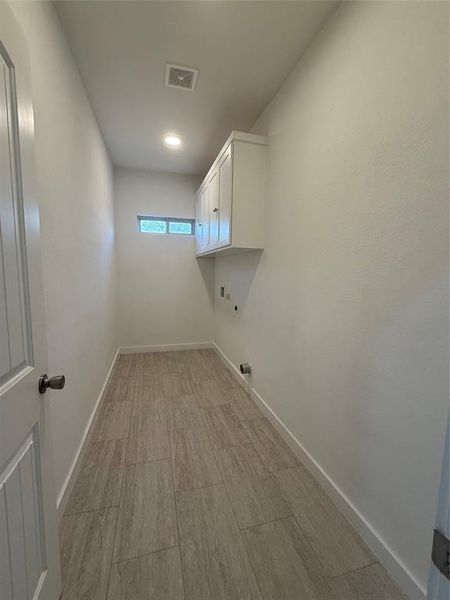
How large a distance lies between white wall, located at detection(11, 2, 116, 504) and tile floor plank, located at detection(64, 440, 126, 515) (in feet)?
0.45

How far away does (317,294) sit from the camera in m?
1.52

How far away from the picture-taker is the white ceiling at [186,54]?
4.46 feet

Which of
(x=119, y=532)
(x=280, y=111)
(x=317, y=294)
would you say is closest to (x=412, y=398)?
(x=317, y=294)

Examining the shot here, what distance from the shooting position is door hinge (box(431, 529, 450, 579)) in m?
0.47

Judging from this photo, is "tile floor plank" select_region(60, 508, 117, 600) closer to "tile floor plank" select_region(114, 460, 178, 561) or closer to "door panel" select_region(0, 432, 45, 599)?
"tile floor plank" select_region(114, 460, 178, 561)

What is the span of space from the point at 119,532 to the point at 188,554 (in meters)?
0.36

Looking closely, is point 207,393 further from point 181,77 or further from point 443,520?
point 181,77

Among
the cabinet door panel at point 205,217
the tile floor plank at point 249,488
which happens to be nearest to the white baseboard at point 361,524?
the tile floor plank at point 249,488

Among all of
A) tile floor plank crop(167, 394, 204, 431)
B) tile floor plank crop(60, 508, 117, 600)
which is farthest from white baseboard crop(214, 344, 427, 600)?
tile floor plank crop(60, 508, 117, 600)

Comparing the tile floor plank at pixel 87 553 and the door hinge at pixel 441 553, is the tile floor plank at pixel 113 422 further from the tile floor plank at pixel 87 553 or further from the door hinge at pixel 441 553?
the door hinge at pixel 441 553

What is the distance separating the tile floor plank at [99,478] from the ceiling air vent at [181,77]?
8.95 ft

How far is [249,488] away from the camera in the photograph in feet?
4.87

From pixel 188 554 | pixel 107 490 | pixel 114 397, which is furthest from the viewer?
pixel 114 397

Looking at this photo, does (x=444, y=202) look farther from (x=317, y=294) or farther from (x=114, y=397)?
(x=114, y=397)
